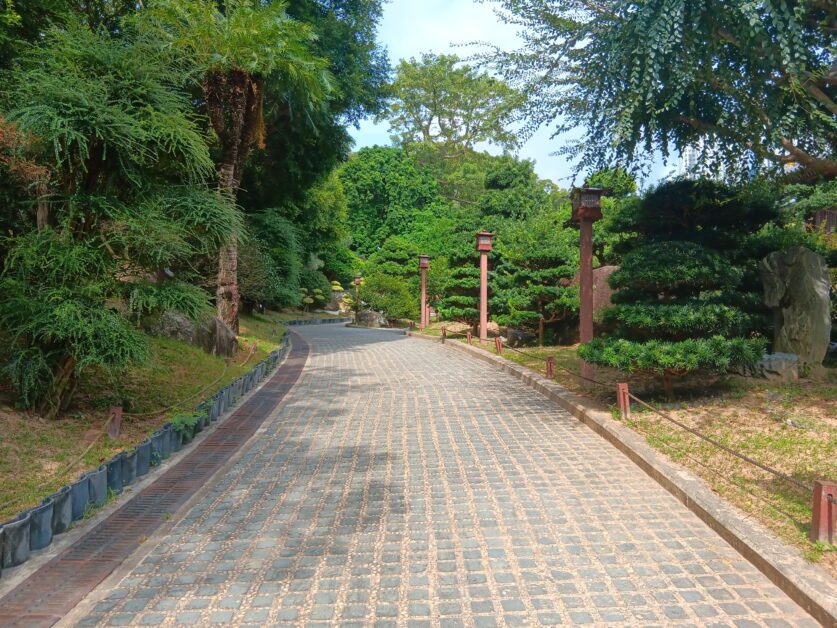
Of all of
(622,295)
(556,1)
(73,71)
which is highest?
(556,1)

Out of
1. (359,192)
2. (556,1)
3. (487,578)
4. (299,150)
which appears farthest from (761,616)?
(359,192)

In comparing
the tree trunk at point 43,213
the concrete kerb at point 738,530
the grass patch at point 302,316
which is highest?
the tree trunk at point 43,213

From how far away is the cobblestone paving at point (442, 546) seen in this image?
3301 millimetres

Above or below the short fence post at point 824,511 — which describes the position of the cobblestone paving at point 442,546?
below

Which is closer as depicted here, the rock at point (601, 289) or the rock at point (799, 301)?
the rock at point (799, 301)

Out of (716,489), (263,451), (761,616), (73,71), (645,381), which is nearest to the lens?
(761,616)

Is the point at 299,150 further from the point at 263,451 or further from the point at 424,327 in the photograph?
the point at 263,451

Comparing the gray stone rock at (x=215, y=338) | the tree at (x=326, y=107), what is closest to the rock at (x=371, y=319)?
the tree at (x=326, y=107)

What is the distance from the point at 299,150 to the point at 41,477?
561 inches

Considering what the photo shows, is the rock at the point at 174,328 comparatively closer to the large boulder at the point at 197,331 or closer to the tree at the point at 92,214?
the large boulder at the point at 197,331

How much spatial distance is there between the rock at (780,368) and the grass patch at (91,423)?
27.8 ft

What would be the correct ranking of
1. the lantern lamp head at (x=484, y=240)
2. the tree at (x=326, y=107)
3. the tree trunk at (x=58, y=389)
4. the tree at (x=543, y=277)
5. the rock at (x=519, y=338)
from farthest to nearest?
the rock at (x=519, y=338)
the lantern lamp head at (x=484, y=240)
the tree at (x=326, y=107)
the tree at (x=543, y=277)
the tree trunk at (x=58, y=389)

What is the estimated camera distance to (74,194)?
21.0 ft

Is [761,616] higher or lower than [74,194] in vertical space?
lower
